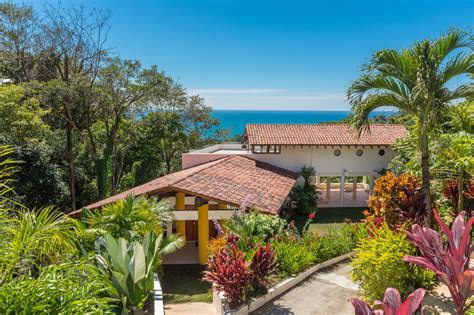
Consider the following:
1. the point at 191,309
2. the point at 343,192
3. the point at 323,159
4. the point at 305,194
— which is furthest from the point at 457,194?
the point at 343,192

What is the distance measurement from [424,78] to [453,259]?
5062 millimetres

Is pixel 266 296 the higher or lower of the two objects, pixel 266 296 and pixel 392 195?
the lower

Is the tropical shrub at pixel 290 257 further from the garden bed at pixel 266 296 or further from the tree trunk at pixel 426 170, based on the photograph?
the tree trunk at pixel 426 170

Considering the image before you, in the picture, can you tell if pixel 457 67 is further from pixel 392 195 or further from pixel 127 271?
pixel 127 271

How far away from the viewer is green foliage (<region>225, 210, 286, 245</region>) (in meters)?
10.3

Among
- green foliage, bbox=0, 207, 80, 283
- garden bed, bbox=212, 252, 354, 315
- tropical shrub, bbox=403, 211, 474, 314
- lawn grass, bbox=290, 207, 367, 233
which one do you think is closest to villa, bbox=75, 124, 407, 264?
lawn grass, bbox=290, 207, 367, 233

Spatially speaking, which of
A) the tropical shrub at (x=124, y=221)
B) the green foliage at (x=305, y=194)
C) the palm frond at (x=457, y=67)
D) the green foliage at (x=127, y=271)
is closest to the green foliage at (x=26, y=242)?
the green foliage at (x=127, y=271)

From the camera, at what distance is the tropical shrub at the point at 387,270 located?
24.2 feet

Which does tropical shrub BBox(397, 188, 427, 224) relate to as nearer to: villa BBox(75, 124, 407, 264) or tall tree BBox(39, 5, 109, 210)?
villa BBox(75, 124, 407, 264)

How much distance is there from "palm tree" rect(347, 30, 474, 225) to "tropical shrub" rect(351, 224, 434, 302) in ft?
4.82

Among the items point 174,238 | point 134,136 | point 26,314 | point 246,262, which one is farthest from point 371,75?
point 134,136

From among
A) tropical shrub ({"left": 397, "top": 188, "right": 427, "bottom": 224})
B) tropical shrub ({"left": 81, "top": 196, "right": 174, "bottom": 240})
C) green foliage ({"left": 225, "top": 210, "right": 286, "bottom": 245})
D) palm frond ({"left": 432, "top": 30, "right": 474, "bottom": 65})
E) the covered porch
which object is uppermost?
palm frond ({"left": 432, "top": 30, "right": 474, "bottom": 65})

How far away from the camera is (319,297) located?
8.95 m

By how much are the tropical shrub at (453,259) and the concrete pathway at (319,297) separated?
375cm
